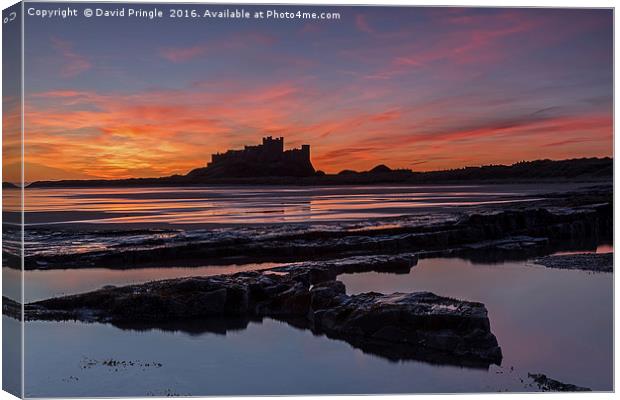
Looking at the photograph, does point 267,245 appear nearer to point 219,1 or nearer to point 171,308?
point 171,308

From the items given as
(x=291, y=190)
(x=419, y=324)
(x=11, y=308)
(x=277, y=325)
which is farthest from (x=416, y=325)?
(x=11, y=308)

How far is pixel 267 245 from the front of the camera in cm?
1090

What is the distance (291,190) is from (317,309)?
179cm

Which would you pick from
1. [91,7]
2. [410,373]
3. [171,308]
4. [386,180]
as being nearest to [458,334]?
[410,373]

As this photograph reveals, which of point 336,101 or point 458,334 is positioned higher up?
point 336,101

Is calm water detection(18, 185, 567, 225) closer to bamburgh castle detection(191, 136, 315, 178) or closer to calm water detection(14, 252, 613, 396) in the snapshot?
bamburgh castle detection(191, 136, 315, 178)

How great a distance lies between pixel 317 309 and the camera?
11.0 meters

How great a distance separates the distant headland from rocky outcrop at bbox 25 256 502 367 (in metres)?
1.43

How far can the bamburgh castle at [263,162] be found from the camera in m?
10.4

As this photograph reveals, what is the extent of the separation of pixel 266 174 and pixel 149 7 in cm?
296

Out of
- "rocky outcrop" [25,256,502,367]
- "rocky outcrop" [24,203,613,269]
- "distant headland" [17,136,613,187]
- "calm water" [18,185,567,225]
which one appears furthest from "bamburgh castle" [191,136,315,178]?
"rocky outcrop" [25,256,502,367]

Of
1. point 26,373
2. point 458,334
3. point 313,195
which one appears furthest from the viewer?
point 313,195

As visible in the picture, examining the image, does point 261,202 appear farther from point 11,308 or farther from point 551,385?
point 551,385

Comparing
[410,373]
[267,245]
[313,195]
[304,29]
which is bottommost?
[410,373]
